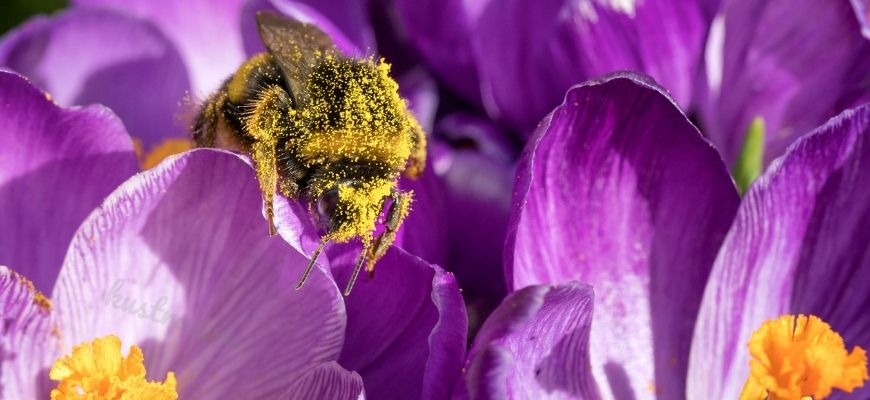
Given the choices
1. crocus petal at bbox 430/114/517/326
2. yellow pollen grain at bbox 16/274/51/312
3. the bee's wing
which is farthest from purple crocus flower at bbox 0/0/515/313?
yellow pollen grain at bbox 16/274/51/312

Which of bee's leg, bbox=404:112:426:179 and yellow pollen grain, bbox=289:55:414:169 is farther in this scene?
bee's leg, bbox=404:112:426:179

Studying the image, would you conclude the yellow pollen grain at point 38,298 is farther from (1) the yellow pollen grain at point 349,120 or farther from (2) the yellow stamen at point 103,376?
(1) the yellow pollen grain at point 349,120

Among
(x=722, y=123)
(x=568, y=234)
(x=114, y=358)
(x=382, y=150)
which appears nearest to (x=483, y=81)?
(x=722, y=123)

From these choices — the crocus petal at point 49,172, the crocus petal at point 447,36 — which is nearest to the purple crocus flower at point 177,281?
the crocus petal at point 49,172

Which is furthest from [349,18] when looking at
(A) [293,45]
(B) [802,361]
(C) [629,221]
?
(B) [802,361]

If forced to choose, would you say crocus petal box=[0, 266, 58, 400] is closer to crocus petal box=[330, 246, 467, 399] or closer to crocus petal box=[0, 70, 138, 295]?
crocus petal box=[0, 70, 138, 295]

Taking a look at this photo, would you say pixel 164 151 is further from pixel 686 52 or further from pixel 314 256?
pixel 686 52

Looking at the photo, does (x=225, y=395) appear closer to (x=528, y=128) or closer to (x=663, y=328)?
(x=663, y=328)
